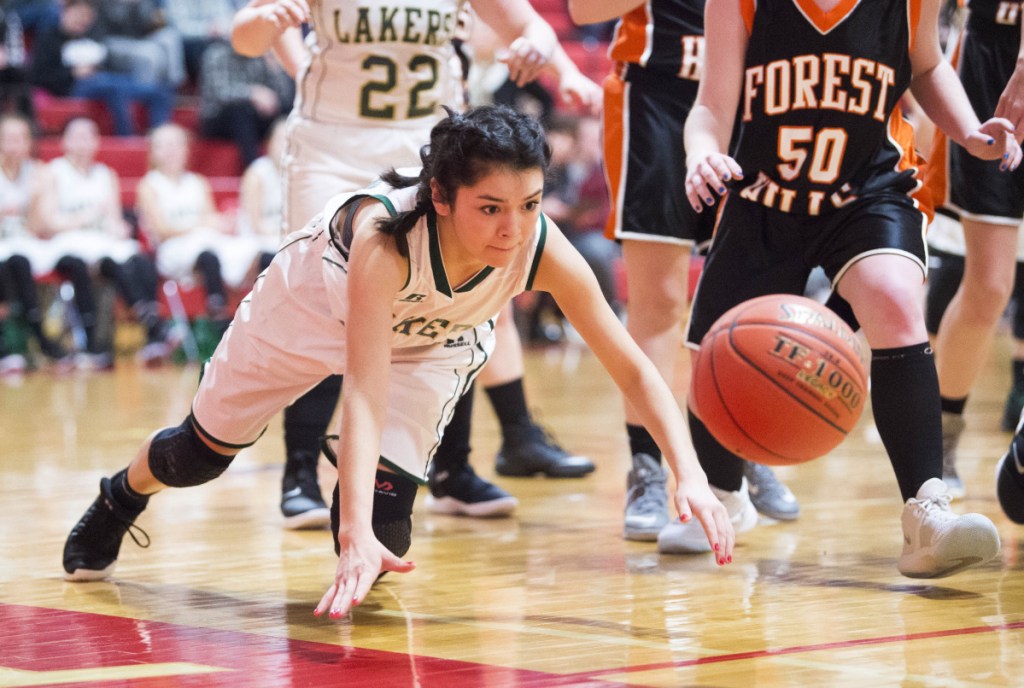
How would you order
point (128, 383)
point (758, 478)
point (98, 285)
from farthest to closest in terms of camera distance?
1. point (98, 285)
2. point (128, 383)
3. point (758, 478)

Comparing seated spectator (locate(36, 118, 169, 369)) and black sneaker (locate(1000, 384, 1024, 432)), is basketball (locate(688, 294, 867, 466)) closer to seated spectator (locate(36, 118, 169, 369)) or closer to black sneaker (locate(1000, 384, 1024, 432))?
black sneaker (locate(1000, 384, 1024, 432))

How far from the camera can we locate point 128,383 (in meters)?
8.47

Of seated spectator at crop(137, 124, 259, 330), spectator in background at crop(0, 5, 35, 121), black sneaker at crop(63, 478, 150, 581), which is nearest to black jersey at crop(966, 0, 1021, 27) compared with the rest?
black sneaker at crop(63, 478, 150, 581)

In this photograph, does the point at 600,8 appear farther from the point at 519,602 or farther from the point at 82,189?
the point at 82,189

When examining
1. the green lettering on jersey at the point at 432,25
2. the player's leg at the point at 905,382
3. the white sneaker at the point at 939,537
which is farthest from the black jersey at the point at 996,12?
the white sneaker at the point at 939,537

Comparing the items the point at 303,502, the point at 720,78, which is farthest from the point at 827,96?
the point at 303,502

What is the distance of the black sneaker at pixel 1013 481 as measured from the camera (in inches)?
136

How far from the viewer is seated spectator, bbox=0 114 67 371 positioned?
9469mm

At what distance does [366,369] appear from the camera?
A: 9.02ft

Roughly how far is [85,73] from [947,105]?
31.3 feet

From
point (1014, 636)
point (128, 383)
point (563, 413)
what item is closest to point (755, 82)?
point (1014, 636)

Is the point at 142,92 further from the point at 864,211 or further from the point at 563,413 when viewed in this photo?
the point at 864,211

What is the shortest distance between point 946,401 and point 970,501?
0.35 metres

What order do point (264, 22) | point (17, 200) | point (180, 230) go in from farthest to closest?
1. point (180, 230)
2. point (17, 200)
3. point (264, 22)
